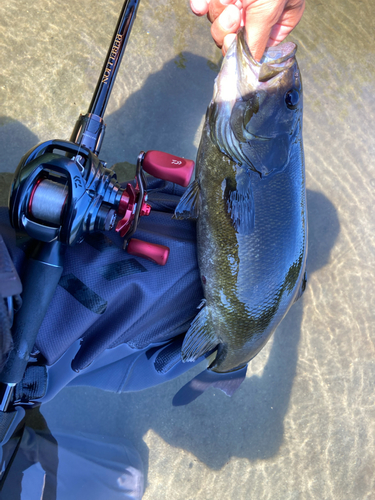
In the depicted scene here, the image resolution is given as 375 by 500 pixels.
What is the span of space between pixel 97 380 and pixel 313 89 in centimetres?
233

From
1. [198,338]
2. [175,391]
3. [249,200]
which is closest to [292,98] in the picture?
[249,200]

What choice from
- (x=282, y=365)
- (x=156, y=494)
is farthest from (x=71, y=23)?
(x=156, y=494)

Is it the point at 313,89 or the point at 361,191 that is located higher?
the point at 313,89

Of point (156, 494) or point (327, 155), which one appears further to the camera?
point (327, 155)

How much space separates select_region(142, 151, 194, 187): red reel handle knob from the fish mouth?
20.2 inches

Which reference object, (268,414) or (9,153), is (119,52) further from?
(268,414)

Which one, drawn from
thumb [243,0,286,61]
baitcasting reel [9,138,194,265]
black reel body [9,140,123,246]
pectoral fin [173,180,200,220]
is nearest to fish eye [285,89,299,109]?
thumb [243,0,286,61]

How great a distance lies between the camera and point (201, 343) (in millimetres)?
1438

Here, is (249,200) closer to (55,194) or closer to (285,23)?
(55,194)

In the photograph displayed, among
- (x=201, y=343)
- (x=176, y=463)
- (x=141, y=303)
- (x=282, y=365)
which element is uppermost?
(x=141, y=303)

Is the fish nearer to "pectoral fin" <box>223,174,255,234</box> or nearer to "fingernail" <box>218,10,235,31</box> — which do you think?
"pectoral fin" <box>223,174,255,234</box>

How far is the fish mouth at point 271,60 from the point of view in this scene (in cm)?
129

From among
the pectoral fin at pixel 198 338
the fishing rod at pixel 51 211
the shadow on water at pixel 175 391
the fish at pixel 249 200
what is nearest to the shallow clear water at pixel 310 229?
the shadow on water at pixel 175 391

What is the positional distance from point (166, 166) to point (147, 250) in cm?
32
